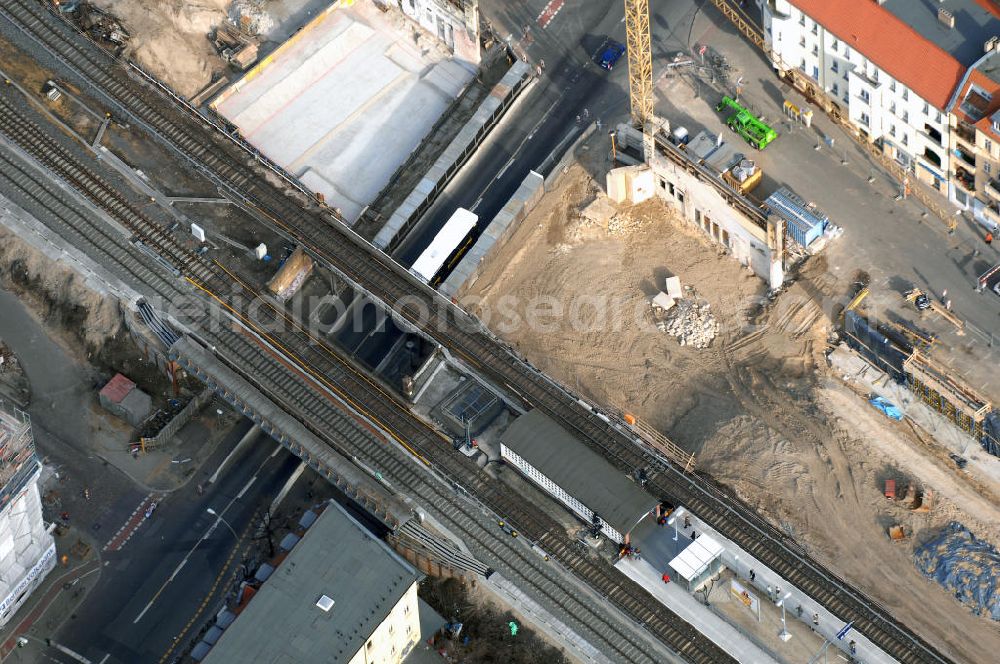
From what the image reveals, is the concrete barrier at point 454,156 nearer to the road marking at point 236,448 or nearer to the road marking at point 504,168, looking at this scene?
the road marking at point 504,168

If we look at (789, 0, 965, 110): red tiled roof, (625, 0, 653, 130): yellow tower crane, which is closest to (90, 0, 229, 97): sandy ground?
(625, 0, 653, 130): yellow tower crane

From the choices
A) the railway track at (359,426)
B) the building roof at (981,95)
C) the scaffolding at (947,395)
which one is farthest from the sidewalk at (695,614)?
the building roof at (981,95)

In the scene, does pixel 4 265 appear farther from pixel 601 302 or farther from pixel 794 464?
pixel 794 464

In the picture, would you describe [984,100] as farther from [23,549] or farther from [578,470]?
[23,549]

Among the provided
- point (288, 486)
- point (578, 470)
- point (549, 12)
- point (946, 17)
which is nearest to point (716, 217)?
point (946, 17)

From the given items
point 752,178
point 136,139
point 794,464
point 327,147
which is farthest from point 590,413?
point 136,139

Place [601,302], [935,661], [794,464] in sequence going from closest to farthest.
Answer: [935,661] → [794,464] → [601,302]

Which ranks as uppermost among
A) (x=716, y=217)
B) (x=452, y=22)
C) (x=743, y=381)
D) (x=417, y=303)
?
(x=716, y=217)
